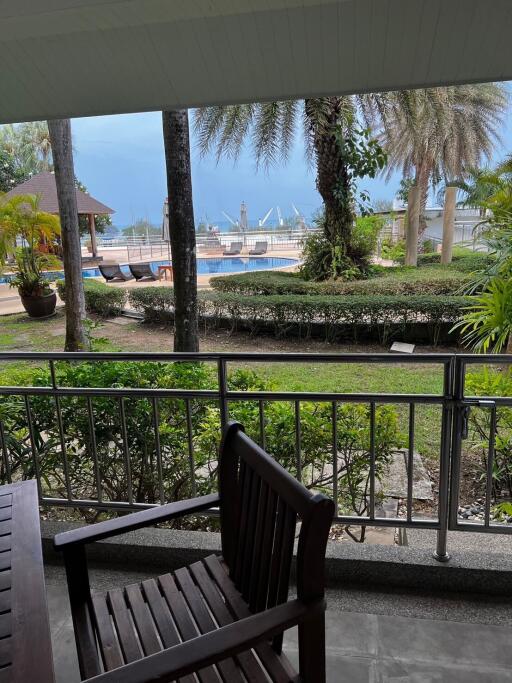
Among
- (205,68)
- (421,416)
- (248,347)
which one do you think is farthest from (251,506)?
(248,347)

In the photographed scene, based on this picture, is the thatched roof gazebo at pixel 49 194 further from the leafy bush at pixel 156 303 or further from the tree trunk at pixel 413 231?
the tree trunk at pixel 413 231

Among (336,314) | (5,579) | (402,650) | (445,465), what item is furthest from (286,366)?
(5,579)

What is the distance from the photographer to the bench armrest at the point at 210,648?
94 cm

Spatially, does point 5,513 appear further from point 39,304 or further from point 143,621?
point 39,304

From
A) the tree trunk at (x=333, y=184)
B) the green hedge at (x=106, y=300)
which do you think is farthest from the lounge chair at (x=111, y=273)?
the tree trunk at (x=333, y=184)

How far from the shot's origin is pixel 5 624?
3.67ft

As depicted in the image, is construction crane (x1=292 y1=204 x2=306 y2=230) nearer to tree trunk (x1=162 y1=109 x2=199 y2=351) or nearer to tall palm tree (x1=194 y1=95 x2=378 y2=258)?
tall palm tree (x1=194 y1=95 x2=378 y2=258)

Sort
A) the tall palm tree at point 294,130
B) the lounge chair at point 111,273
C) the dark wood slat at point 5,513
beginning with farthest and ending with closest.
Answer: the lounge chair at point 111,273 → the tall palm tree at point 294,130 → the dark wood slat at point 5,513

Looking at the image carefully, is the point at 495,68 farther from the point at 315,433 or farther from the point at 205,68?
the point at 315,433

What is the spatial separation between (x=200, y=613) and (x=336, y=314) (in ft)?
24.1

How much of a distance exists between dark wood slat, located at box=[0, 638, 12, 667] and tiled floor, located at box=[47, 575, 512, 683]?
75cm

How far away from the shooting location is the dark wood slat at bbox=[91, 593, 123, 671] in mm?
1216

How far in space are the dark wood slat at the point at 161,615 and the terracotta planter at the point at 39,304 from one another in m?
11.3

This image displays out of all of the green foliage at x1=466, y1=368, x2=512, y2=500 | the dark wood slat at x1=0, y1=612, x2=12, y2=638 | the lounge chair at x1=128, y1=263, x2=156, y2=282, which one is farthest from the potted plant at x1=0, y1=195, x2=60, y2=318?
the dark wood slat at x1=0, y1=612, x2=12, y2=638
